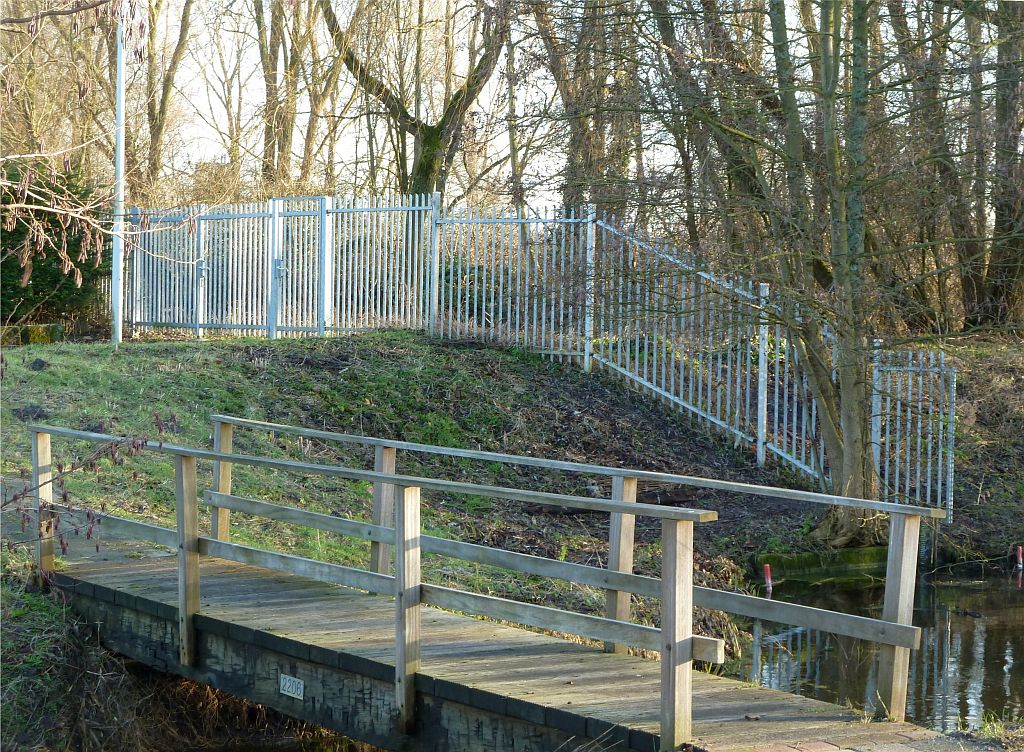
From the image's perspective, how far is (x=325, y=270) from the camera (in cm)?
1811

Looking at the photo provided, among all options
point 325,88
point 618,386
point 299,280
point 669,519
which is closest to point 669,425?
point 618,386

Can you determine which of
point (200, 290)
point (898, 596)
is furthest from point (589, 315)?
→ point (898, 596)

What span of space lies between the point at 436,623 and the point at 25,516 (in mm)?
2474

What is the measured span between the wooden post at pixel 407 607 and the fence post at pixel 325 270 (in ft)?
42.0

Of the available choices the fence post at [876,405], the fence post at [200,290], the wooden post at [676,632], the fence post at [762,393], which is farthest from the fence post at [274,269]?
the wooden post at [676,632]

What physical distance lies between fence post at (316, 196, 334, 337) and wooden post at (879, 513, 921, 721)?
13868mm

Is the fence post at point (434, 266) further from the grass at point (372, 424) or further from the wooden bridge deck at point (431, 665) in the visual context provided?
the wooden bridge deck at point (431, 665)

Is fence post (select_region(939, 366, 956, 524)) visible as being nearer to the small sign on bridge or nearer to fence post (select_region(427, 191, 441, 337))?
fence post (select_region(427, 191, 441, 337))

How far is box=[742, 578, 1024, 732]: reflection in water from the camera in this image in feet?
25.1

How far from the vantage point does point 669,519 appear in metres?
4.50

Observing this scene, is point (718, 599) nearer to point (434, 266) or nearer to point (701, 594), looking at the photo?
point (701, 594)

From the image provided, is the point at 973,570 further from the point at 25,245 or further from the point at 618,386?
the point at 25,245

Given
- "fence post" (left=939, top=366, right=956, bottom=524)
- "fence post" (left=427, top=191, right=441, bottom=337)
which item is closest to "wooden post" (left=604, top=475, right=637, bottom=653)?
"fence post" (left=939, top=366, right=956, bottom=524)

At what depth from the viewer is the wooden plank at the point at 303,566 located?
5.83m
